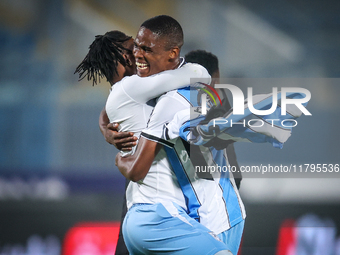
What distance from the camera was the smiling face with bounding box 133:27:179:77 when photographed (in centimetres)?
135

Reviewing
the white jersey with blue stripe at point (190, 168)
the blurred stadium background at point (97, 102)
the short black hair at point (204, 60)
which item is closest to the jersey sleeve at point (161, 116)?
the white jersey with blue stripe at point (190, 168)

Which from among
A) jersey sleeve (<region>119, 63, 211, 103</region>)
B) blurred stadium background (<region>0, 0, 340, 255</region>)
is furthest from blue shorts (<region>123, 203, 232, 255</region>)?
blurred stadium background (<region>0, 0, 340, 255</region>)

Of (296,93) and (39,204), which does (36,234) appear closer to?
(39,204)

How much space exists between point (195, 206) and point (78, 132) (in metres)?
2.28

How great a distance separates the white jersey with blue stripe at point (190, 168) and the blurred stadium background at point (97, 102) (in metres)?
1.86

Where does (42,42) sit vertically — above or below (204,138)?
above

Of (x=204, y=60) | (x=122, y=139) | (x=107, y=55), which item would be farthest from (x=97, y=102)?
(x=122, y=139)

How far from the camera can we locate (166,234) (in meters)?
1.21

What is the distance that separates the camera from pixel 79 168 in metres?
3.35

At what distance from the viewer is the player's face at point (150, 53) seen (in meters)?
1.35

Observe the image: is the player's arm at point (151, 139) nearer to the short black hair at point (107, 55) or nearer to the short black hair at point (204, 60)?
the short black hair at point (107, 55)

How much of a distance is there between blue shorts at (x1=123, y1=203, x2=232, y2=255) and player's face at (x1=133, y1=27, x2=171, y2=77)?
0.45 meters

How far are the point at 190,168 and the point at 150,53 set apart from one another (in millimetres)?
396

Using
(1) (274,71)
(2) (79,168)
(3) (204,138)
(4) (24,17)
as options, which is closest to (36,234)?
(2) (79,168)
